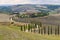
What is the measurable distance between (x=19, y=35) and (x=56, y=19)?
35.2m

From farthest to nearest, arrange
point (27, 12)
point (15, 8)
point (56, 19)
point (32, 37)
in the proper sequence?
point (15, 8) < point (27, 12) < point (56, 19) < point (32, 37)

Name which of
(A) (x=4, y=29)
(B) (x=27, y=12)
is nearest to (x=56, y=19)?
(B) (x=27, y=12)

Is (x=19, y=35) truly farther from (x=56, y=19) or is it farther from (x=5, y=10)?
(x=5, y=10)

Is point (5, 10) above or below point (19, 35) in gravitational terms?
below

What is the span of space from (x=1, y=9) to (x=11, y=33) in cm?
5387

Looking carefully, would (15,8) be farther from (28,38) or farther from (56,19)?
(28,38)

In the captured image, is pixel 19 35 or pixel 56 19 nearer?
pixel 19 35

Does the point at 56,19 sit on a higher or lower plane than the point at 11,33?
lower

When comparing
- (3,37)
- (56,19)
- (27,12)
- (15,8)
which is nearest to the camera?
(3,37)

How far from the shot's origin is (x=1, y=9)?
7512 centimetres

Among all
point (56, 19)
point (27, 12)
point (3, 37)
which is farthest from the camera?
point (27, 12)

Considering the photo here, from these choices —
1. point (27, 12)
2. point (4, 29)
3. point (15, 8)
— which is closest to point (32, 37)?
point (4, 29)

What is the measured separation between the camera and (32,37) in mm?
22172

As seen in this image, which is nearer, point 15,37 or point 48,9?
point 15,37
